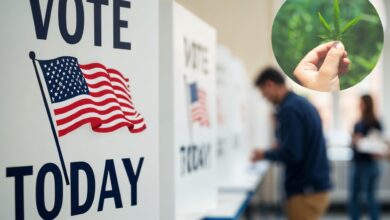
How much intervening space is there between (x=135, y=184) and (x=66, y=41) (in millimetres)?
516

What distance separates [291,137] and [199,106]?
3.10ft

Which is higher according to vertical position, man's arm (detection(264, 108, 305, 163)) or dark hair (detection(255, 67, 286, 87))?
dark hair (detection(255, 67, 286, 87))

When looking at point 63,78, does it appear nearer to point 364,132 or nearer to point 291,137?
point 291,137

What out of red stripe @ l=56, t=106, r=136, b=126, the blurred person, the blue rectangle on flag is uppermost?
the blue rectangle on flag

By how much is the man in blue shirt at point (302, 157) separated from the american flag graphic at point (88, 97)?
66.7 inches

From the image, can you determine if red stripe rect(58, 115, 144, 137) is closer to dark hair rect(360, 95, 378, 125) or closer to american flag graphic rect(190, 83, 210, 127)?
american flag graphic rect(190, 83, 210, 127)

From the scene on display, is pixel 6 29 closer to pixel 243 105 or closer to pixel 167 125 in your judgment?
pixel 167 125

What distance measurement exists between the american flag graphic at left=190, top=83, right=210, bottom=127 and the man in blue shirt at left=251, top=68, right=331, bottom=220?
29.9 inches

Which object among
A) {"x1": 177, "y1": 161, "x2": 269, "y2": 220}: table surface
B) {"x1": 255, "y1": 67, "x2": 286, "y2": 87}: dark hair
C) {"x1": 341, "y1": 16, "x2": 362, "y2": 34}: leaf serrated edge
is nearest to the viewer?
{"x1": 341, "y1": 16, "x2": 362, "y2": 34}: leaf serrated edge

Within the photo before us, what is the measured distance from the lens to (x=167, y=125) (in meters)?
2.00

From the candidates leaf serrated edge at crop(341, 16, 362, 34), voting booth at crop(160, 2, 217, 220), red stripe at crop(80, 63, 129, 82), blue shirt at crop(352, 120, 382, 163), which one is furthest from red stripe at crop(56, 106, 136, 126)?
blue shirt at crop(352, 120, 382, 163)

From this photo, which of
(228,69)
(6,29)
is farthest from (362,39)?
(228,69)

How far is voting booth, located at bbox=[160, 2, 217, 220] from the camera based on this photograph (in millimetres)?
1997

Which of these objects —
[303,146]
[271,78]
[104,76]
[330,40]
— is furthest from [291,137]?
[330,40]
